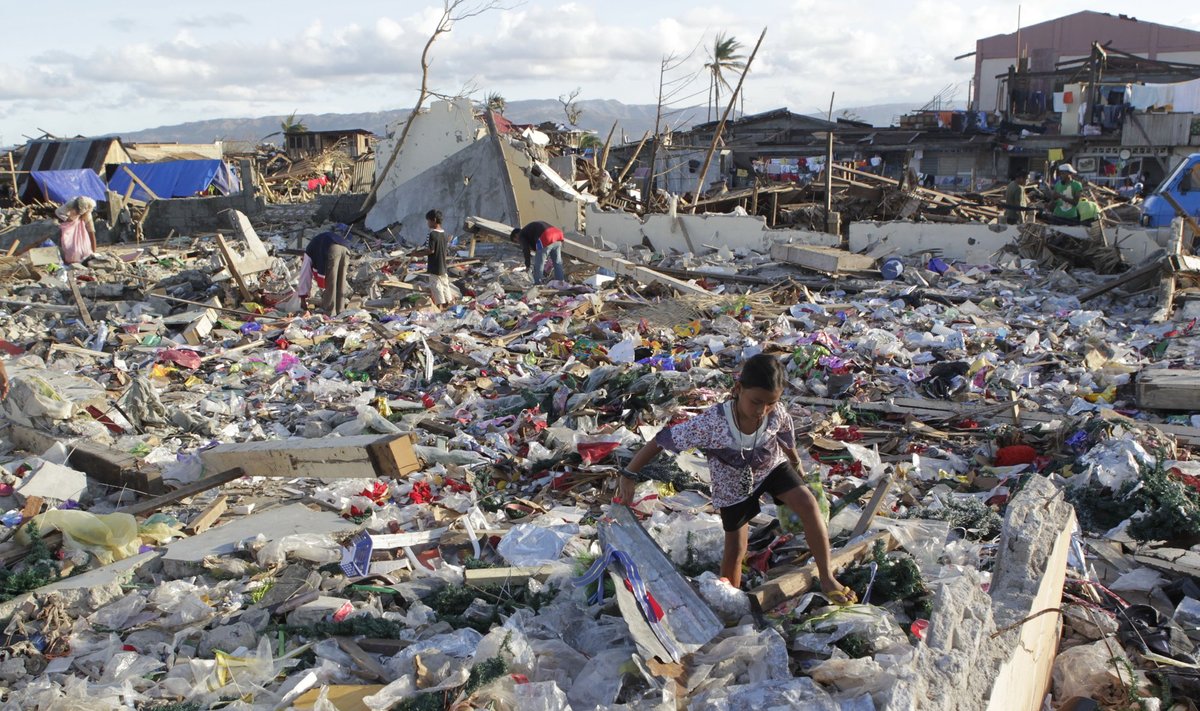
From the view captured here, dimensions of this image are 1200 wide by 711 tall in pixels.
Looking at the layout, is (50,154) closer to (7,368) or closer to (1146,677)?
(7,368)

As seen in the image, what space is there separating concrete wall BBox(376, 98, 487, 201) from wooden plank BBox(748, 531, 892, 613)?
47.5 ft

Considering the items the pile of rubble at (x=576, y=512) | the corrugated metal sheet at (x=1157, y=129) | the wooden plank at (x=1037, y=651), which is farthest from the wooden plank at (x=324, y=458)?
the corrugated metal sheet at (x=1157, y=129)

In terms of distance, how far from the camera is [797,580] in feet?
11.7

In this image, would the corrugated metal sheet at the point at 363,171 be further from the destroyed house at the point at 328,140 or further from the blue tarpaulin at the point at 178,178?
the destroyed house at the point at 328,140

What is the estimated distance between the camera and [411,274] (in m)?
13.3

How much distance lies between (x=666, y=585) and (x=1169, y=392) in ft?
15.7

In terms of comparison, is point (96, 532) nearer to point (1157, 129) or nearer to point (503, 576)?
point (503, 576)

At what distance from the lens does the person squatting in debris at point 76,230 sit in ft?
44.1

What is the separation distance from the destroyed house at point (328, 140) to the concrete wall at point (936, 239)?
22.3m

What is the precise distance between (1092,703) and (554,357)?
6170mm

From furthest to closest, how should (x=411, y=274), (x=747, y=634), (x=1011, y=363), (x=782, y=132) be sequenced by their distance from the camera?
(x=782, y=132)
(x=411, y=274)
(x=1011, y=363)
(x=747, y=634)

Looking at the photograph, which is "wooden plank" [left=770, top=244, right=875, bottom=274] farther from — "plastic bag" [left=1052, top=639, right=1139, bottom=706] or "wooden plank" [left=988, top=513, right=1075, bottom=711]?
"plastic bag" [left=1052, top=639, right=1139, bottom=706]

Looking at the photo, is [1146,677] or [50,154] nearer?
[1146,677]

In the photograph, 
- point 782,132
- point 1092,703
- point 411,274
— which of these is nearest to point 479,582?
point 1092,703
